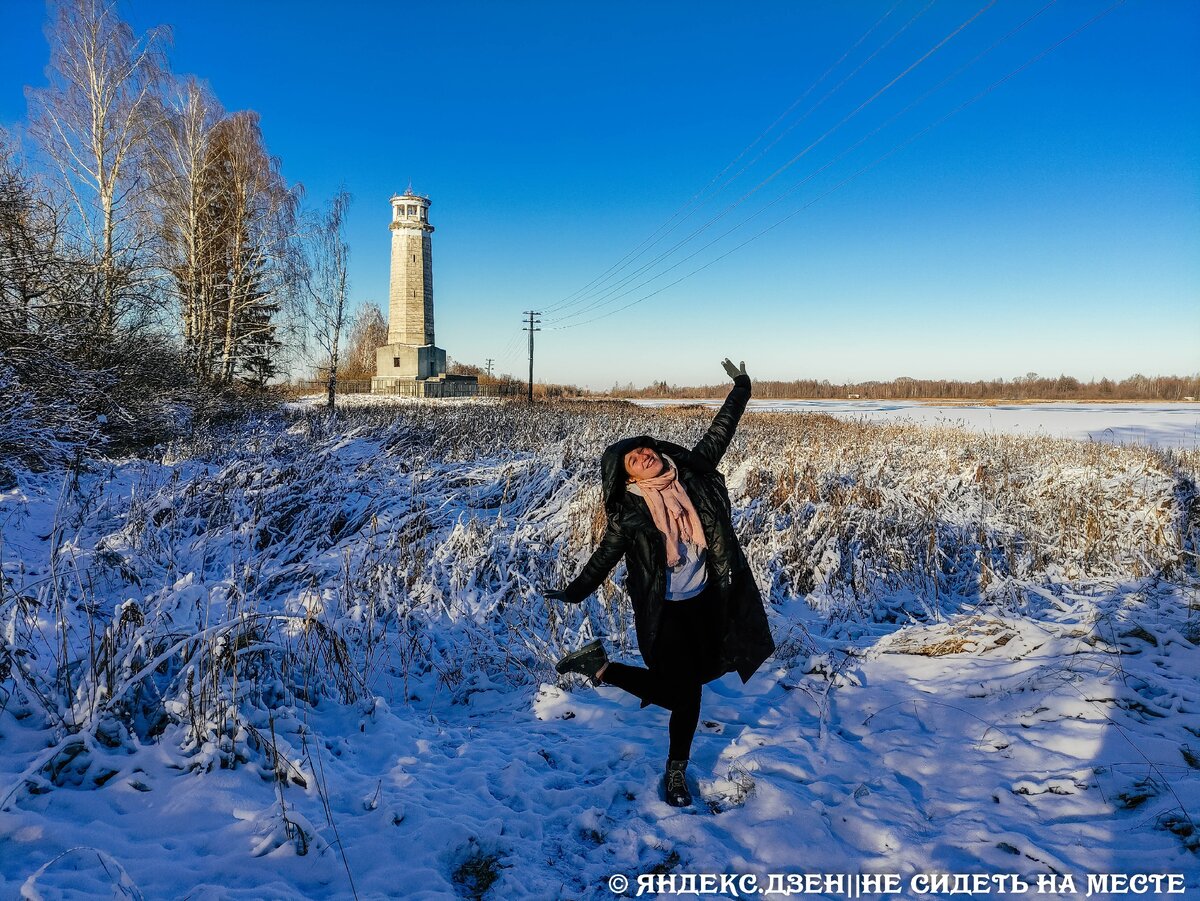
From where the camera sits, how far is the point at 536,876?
6.86 feet

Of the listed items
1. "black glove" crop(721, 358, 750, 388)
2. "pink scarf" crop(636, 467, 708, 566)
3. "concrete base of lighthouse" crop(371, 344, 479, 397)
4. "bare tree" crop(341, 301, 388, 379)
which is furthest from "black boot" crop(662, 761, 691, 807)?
"bare tree" crop(341, 301, 388, 379)

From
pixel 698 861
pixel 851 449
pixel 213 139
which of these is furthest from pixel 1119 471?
pixel 213 139

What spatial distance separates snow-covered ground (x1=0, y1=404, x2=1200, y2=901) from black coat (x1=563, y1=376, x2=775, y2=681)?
0.63m

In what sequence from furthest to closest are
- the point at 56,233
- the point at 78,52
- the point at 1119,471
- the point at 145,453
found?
1. the point at 78,52
2. the point at 145,453
3. the point at 1119,471
4. the point at 56,233

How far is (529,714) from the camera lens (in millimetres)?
3410

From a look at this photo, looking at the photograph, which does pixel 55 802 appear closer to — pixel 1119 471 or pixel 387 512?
pixel 387 512

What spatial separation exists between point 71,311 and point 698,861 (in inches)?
397

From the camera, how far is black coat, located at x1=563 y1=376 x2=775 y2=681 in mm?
2680

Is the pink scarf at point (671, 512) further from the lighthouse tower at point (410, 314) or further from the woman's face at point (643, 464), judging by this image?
the lighthouse tower at point (410, 314)

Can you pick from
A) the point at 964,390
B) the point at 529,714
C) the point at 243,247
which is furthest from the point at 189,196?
the point at 964,390

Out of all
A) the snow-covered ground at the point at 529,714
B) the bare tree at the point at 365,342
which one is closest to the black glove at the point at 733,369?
the snow-covered ground at the point at 529,714

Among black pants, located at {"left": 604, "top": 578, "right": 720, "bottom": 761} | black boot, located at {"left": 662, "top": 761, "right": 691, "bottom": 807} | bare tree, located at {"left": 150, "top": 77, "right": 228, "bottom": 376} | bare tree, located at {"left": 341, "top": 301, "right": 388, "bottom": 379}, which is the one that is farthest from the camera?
bare tree, located at {"left": 341, "top": 301, "right": 388, "bottom": 379}

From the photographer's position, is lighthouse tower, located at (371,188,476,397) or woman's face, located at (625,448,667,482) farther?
lighthouse tower, located at (371,188,476,397)

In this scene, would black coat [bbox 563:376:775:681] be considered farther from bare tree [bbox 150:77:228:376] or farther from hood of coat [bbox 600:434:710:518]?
bare tree [bbox 150:77:228:376]
